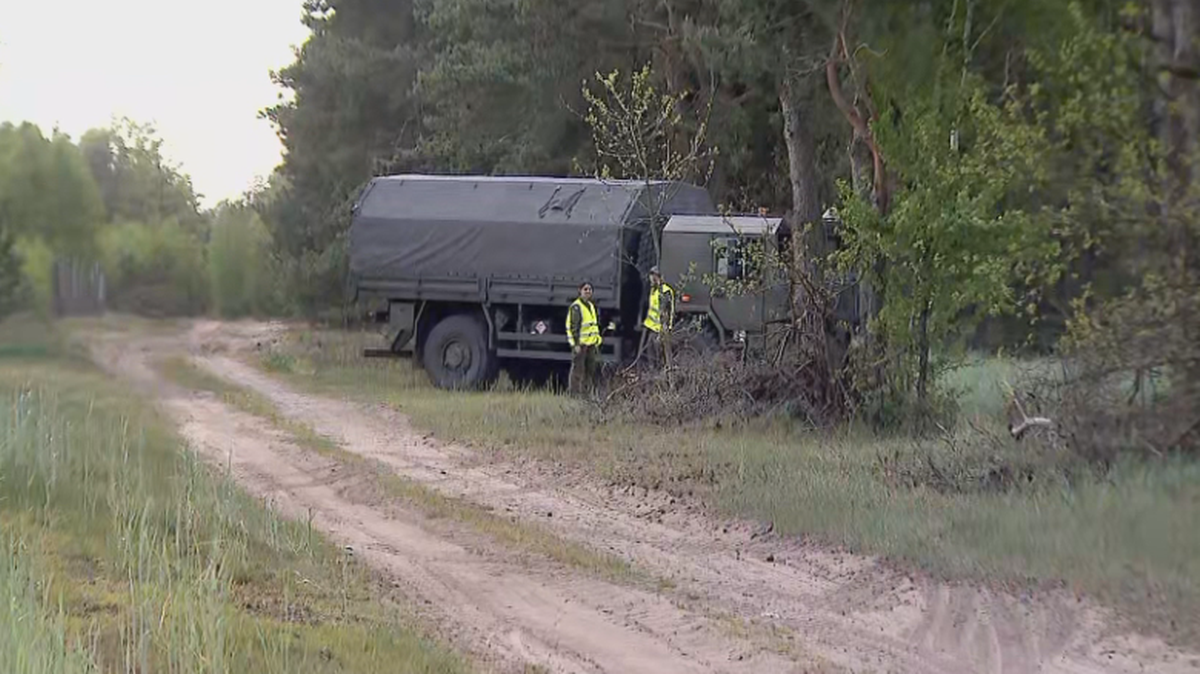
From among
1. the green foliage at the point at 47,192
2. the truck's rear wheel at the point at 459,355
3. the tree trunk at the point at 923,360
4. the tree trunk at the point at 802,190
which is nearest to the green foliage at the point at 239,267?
the green foliage at the point at 47,192

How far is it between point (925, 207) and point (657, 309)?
242 inches

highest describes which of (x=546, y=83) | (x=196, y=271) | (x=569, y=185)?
(x=546, y=83)

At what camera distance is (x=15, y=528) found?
8625mm

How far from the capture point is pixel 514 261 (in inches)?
932

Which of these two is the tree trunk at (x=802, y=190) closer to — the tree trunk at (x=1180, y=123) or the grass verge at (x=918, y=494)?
the grass verge at (x=918, y=494)

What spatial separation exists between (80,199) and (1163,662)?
5976 mm

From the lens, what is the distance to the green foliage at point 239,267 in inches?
268

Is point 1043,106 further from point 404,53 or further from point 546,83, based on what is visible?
point 404,53

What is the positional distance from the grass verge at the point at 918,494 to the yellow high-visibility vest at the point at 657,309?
2618 millimetres

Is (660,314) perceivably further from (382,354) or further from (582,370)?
(382,354)

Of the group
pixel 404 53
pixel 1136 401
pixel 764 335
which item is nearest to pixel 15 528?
pixel 1136 401

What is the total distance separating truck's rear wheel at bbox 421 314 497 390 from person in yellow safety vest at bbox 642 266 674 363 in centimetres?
433

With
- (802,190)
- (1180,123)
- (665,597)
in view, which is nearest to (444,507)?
(665,597)

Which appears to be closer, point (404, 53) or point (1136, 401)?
point (1136, 401)
